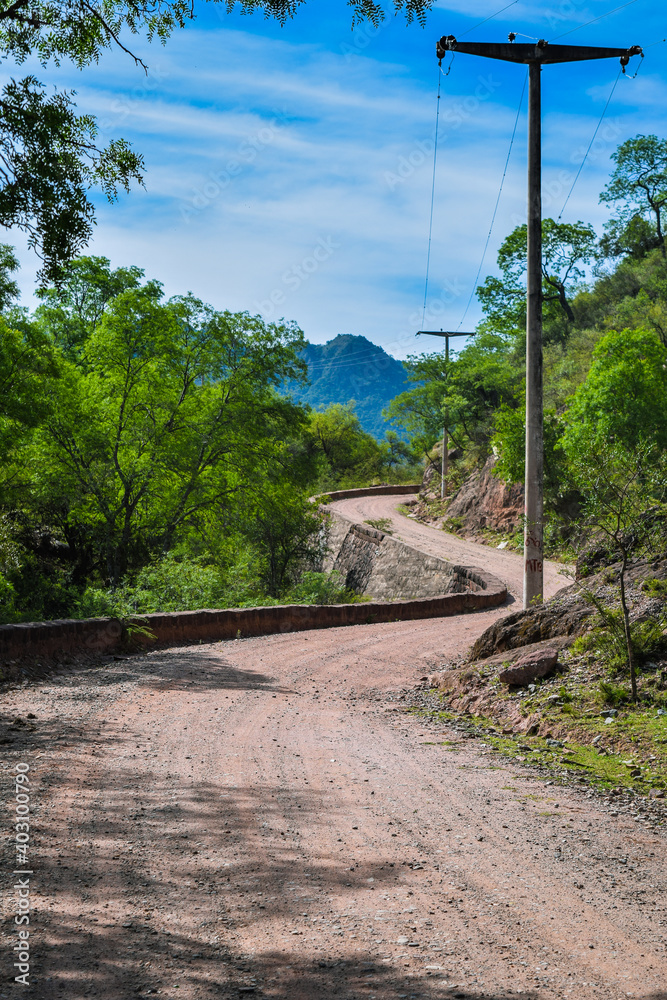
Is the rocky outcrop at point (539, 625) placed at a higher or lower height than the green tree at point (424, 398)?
lower

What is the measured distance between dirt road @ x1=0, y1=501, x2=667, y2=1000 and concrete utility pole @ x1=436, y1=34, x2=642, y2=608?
4.32 metres

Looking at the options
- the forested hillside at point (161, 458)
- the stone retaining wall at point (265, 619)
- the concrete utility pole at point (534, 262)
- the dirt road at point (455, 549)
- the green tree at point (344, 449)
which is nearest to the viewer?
the stone retaining wall at point (265, 619)

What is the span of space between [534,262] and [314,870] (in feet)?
32.7

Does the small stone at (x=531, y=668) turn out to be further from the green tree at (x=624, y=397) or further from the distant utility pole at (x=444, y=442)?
the distant utility pole at (x=444, y=442)

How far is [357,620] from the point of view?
18000 millimetres

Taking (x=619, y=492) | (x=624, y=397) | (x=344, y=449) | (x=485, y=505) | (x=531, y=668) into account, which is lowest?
(x=531, y=668)

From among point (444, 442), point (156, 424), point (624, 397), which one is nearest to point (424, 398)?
point (444, 442)

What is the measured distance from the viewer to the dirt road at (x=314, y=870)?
3.04 m

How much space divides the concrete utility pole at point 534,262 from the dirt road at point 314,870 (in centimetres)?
432

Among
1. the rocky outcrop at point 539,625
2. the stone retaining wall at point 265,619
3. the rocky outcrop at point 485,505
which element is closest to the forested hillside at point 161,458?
the stone retaining wall at point 265,619

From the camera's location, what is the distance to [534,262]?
11.7 meters

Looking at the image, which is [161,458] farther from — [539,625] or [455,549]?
[455,549]

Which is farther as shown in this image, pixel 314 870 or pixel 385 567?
pixel 385 567

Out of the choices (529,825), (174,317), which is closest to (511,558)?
(174,317)
